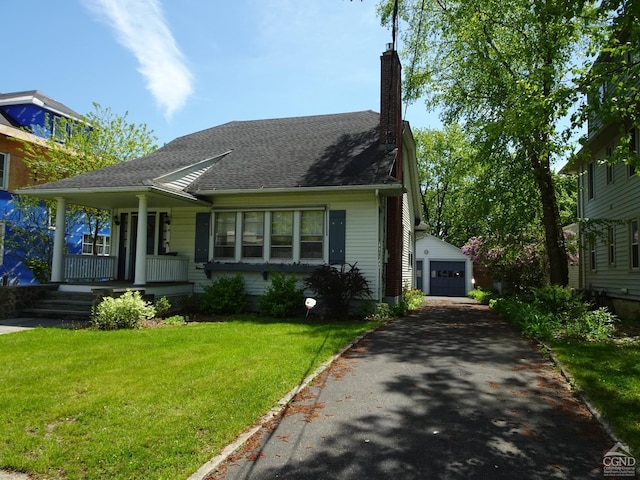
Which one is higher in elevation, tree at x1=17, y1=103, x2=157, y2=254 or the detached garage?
tree at x1=17, y1=103, x2=157, y2=254

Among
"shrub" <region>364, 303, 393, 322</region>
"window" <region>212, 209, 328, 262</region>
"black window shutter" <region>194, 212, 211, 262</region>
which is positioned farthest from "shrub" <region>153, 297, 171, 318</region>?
"shrub" <region>364, 303, 393, 322</region>

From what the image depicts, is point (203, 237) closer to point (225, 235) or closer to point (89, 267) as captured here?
point (225, 235)

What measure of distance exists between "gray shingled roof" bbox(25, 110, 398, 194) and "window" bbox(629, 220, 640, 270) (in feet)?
25.7

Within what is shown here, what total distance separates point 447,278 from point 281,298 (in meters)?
20.5

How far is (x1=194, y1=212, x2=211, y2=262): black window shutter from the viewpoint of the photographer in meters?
13.9

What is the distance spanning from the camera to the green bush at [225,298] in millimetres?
12785

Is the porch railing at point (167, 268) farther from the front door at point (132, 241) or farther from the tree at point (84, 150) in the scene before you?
the tree at point (84, 150)

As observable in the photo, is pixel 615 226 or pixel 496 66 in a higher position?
pixel 496 66

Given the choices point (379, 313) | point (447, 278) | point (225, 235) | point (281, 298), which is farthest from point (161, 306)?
point (447, 278)

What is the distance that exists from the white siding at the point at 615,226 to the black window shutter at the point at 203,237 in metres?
12.8

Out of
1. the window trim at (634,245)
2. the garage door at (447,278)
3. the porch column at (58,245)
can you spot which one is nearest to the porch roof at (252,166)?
the porch column at (58,245)

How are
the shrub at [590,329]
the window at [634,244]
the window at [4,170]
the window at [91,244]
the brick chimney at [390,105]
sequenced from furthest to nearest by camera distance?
1. the window at [91,244]
2. the window at [4,170]
3. the brick chimney at [390,105]
4. the window at [634,244]
5. the shrub at [590,329]

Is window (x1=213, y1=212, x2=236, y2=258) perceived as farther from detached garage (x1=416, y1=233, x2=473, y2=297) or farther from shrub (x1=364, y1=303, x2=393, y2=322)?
A: detached garage (x1=416, y1=233, x2=473, y2=297)

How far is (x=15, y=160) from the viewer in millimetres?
19156
